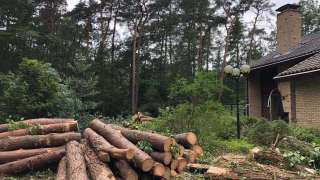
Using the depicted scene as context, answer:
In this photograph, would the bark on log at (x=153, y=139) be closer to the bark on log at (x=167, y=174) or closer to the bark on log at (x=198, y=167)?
the bark on log at (x=167, y=174)

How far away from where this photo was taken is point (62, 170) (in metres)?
8.36

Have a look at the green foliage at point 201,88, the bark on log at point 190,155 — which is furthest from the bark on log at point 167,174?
the green foliage at point 201,88

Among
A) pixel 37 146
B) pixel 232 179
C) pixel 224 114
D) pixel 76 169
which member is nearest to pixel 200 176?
pixel 232 179

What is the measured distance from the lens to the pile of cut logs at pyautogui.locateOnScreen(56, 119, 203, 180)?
7882 mm

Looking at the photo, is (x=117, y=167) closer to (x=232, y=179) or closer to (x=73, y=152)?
(x=73, y=152)

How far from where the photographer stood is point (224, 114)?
13945 millimetres

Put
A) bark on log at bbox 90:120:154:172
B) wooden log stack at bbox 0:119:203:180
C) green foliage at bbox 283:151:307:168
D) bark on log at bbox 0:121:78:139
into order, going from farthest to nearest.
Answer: bark on log at bbox 0:121:78:139, green foliage at bbox 283:151:307:168, wooden log stack at bbox 0:119:203:180, bark on log at bbox 90:120:154:172

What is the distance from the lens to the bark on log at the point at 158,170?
26.2 feet

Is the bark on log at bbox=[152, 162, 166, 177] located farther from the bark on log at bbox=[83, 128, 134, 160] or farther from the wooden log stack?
the bark on log at bbox=[83, 128, 134, 160]

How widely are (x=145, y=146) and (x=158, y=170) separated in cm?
82

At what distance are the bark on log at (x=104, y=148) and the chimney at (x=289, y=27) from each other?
637 inches

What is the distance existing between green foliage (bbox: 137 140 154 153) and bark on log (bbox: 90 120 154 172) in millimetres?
226

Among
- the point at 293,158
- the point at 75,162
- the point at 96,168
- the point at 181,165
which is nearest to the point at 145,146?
the point at 181,165

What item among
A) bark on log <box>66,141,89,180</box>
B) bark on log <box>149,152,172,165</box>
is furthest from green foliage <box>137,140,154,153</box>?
bark on log <box>66,141,89,180</box>
